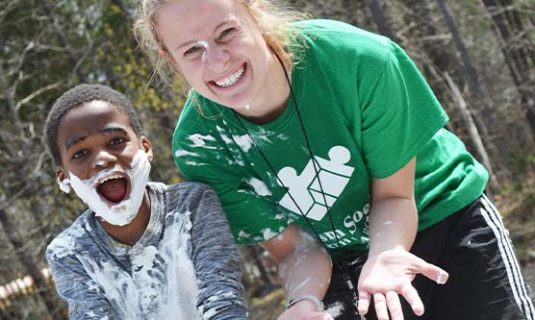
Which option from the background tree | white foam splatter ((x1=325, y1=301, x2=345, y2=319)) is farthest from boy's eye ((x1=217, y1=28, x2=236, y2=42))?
the background tree

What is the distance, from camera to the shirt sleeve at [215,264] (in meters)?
2.24

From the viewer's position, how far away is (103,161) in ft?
7.82

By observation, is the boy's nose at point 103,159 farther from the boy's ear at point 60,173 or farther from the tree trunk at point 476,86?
the tree trunk at point 476,86

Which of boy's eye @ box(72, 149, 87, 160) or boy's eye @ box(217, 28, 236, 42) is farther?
boy's eye @ box(72, 149, 87, 160)

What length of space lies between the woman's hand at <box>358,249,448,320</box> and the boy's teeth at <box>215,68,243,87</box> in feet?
2.21

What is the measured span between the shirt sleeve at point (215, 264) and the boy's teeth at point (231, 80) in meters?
0.47

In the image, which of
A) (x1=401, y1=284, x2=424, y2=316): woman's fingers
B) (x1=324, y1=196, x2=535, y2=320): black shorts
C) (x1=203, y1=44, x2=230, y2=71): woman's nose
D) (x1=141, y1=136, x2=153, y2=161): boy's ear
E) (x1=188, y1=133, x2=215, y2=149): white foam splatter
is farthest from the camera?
(x1=141, y1=136, x2=153, y2=161): boy's ear

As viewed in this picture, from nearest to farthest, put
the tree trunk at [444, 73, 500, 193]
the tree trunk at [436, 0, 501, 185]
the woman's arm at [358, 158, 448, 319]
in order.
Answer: the woman's arm at [358, 158, 448, 319]
the tree trunk at [444, 73, 500, 193]
the tree trunk at [436, 0, 501, 185]

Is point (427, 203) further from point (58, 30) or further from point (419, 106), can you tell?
point (58, 30)

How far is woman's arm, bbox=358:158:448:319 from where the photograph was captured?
1.97 m

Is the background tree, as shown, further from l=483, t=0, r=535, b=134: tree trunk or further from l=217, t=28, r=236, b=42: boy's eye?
l=217, t=28, r=236, b=42: boy's eye

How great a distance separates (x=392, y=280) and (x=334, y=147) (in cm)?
52

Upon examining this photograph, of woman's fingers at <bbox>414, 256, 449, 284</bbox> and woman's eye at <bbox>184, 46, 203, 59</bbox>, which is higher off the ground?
woman's eye at <bbox>184, 46, 203, 59</bbox>

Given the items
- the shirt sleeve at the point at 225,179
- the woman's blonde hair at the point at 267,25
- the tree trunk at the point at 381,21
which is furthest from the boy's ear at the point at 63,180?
the tree trunk at the point at 381,21
